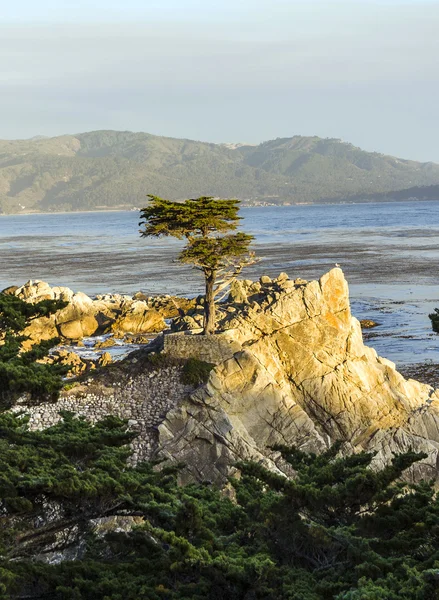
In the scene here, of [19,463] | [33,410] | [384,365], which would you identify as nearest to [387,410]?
[384,365]

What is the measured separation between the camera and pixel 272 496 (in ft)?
42.1

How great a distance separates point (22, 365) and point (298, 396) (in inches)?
460

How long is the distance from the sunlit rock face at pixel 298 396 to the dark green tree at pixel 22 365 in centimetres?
613

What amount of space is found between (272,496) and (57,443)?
334 cm

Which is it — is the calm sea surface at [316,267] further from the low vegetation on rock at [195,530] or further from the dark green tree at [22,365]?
the low vegetation on rock at [195,530]

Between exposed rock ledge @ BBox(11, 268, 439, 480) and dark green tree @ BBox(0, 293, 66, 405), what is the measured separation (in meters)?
6.06

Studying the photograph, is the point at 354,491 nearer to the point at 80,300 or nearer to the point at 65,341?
the point at 65,341

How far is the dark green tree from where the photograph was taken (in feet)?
48.7

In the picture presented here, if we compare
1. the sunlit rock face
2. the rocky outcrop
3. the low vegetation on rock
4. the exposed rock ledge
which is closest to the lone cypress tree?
the exposed rock ledge

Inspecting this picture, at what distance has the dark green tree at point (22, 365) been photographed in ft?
48.7

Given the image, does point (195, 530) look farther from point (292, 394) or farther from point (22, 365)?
point (292, 394)

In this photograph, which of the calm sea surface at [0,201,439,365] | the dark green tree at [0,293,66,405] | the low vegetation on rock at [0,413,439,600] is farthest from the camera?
the calm sea surface at [0,201,439,365]

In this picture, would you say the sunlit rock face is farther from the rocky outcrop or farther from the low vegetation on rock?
the rocky outcrop

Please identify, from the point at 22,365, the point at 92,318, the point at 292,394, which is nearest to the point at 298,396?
the point at 292,394
